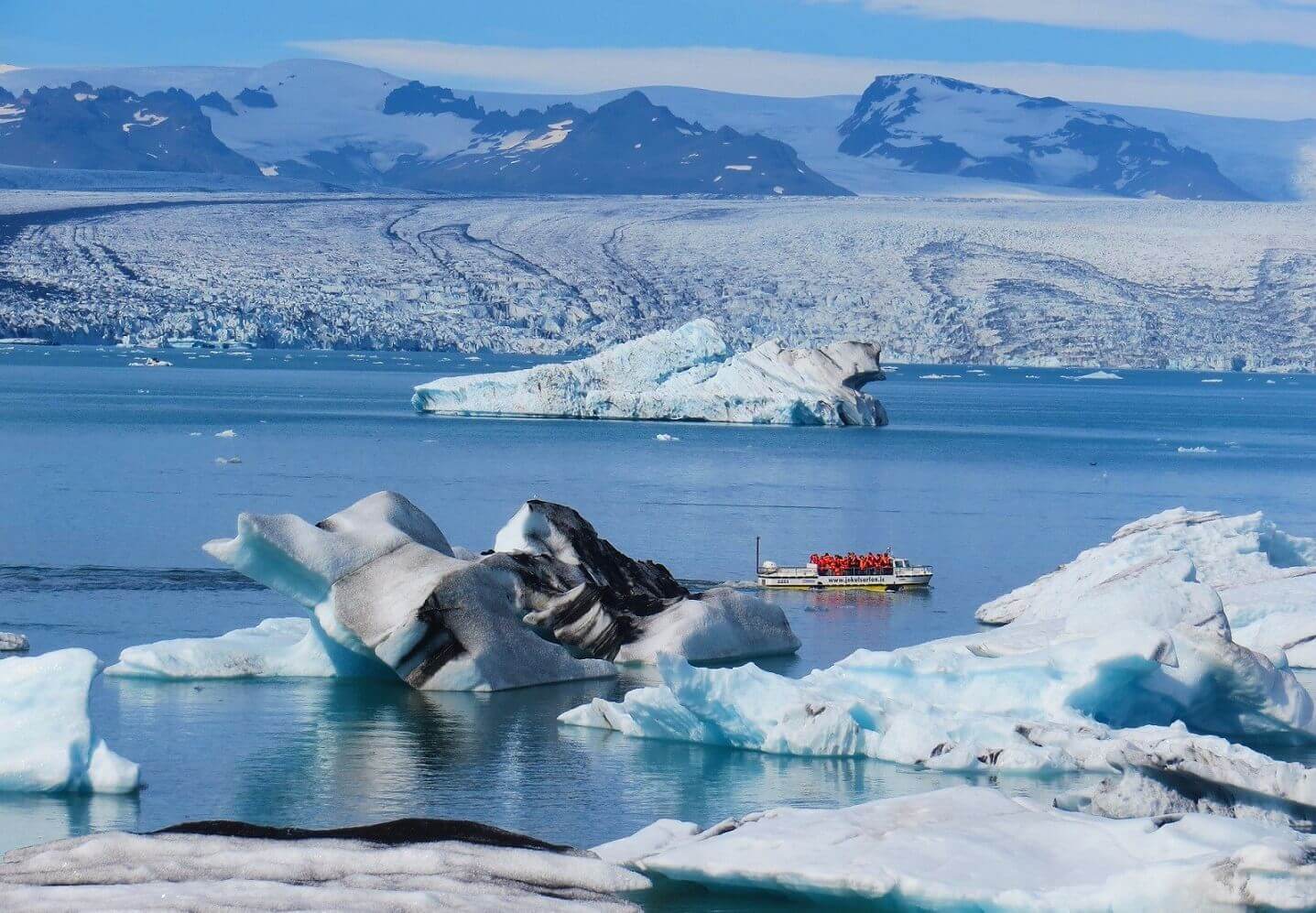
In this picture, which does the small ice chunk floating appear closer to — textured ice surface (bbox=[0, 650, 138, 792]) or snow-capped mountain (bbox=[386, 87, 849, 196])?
textured ice surface (bbox=[0, 650, 138, 792])

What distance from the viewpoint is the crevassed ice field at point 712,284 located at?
56375 millimetres

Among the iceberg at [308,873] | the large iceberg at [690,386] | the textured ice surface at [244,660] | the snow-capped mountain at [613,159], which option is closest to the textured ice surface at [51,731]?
the iceberg at [308,873]

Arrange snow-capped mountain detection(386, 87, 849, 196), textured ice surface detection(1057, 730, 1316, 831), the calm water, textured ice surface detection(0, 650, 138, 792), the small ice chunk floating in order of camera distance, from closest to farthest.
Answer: textured ice surface detection(1057, 730, 1316, 831) < textured ice surface detection(0, 650, 138, 792) < the calm water < the small ice chunk floating < snow-capped mountain detection(386, 87, 849, 196)

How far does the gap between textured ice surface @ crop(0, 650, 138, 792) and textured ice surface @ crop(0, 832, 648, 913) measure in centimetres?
128

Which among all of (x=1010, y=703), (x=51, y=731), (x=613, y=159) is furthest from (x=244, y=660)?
(x=613, y=159)

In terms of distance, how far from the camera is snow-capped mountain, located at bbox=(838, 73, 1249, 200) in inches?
5394

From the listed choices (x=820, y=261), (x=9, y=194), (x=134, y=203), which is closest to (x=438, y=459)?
(x=820, y=261)

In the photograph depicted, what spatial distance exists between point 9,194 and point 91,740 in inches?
2798

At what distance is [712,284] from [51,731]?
173 ft

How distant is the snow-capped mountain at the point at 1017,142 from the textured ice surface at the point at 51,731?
428 ft

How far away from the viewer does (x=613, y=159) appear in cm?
14338

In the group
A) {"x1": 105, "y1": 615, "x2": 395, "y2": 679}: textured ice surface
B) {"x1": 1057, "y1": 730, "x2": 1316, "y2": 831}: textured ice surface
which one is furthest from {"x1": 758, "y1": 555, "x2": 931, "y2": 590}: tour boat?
{"x1": 1057, "y1": 730, "x2": 1316, "y2": 831}: textured ice surface

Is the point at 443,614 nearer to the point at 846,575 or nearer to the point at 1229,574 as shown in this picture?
the point at 1229,574

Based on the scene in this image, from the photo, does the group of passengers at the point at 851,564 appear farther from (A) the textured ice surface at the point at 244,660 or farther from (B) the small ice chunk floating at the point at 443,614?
(A) the textured ice surface at the point at 244,660
